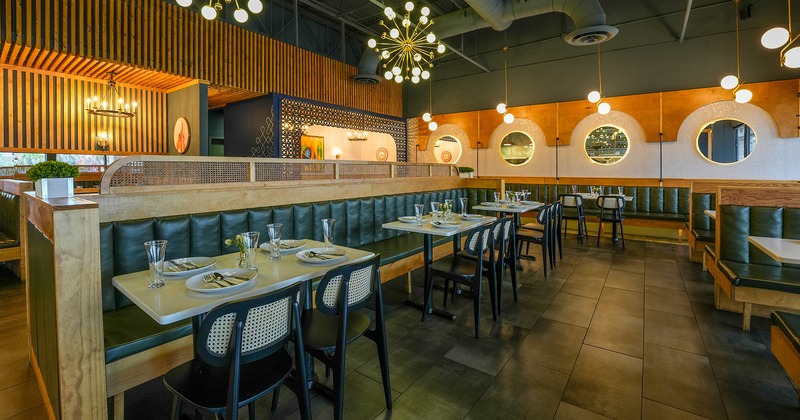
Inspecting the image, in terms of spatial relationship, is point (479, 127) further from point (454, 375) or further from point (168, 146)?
point (454, 375)

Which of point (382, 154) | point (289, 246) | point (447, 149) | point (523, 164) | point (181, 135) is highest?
point (382, 154)

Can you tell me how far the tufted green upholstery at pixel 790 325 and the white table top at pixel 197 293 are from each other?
2351 mm

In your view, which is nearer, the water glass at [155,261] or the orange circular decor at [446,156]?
the water glass at [155,261]

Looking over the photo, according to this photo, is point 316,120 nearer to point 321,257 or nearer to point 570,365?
point 321,257

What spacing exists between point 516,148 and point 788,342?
8.19 m

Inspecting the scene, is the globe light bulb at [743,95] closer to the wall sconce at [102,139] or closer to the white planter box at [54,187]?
the white planter box at [54,187]

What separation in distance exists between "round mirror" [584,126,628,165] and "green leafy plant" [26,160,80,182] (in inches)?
363

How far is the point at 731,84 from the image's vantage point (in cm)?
636

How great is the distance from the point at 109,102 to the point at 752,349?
10065mm

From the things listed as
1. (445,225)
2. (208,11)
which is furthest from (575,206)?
(208,11)

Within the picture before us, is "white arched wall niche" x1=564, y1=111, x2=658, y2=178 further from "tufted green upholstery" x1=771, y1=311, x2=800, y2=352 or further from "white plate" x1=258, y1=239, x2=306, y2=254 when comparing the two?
"white plate" x1=258, y1=239, x2=306, y2=254

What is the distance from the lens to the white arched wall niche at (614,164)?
8.10 metres

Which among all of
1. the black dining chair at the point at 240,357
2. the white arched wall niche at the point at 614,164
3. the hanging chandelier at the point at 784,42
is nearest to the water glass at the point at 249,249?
the black dining chair at the point at 240,357

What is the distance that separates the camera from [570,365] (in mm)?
2605
